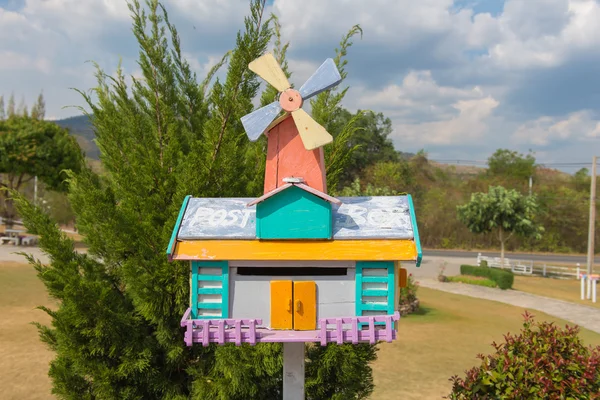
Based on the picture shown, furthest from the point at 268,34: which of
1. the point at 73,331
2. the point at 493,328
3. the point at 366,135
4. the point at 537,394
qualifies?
the point at 366,135

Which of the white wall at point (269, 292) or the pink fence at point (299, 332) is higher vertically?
the white wall at point (269, 292)

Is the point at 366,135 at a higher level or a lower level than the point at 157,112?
higher

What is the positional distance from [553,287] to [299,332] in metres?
20.8

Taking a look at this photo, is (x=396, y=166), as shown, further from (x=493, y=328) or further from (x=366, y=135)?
(x=493, y=328)

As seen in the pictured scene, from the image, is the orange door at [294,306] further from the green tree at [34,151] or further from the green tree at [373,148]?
the green tree at [373,148]

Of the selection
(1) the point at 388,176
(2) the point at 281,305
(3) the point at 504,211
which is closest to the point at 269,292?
(2) the point at 281,305

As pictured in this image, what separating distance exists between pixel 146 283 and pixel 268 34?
104 inches

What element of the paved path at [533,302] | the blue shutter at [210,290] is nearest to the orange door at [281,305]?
the blue shutter at [210,290]

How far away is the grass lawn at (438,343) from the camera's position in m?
8.22

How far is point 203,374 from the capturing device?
4613 millimetres

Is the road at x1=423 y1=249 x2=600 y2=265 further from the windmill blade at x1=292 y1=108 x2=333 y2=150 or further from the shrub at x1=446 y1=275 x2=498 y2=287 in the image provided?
the windmill blade at x1=292 y1=108 x2=333 y2=150

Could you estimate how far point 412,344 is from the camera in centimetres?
1094

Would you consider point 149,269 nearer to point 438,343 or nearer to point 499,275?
point 438,343

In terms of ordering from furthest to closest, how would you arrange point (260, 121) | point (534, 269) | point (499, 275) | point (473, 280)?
point (534, 269)
point (473, 280)
point (499, 275)
point (260, 121)
